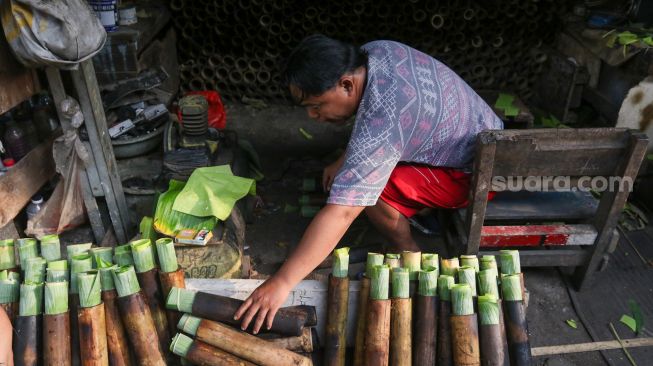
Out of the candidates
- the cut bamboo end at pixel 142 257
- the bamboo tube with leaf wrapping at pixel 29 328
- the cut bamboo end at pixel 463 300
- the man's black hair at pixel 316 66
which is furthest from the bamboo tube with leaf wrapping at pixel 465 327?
the bamboo tube with leaf wrapping at pixel 29 328

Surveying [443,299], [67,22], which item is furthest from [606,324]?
[67,22]

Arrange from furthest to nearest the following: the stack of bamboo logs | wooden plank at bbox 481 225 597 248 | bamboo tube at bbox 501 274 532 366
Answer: the stack of bamboo logs → wooden plank at bbox 481 225 597 248 → bamboo tube at bbox 501 274 532 366

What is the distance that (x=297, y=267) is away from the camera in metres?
2.12

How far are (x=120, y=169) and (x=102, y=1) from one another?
1238 mm

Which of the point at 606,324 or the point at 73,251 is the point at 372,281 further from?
the point at 606,324

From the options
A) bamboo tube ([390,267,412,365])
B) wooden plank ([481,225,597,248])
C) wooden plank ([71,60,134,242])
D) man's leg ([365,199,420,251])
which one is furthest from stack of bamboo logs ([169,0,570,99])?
bamboo tube ([390,267,412,365])

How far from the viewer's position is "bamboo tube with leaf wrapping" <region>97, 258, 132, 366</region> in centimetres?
218

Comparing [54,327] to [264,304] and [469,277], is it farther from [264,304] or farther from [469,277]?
[469,277]

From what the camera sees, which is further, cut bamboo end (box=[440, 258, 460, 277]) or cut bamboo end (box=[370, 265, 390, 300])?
cut bamboo end (box=[440, 258, 460, 277])

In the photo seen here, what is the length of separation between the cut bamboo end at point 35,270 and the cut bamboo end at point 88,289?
0.97ft

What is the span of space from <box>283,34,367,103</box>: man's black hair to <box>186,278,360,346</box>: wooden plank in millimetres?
904

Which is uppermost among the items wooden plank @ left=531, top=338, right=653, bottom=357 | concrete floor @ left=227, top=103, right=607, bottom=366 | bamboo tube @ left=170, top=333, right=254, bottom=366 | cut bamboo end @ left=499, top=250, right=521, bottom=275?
cut bamboo end @ left=499, top=250, right=521, bottom=275

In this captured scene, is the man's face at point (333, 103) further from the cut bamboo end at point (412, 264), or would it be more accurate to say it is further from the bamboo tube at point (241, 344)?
the bamboo tube at point (241, 344)

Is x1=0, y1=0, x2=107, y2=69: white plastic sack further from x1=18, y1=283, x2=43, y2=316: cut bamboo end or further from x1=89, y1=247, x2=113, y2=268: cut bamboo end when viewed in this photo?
x1=18, y1=283, x2=43, y2=316: cut bamboo end
